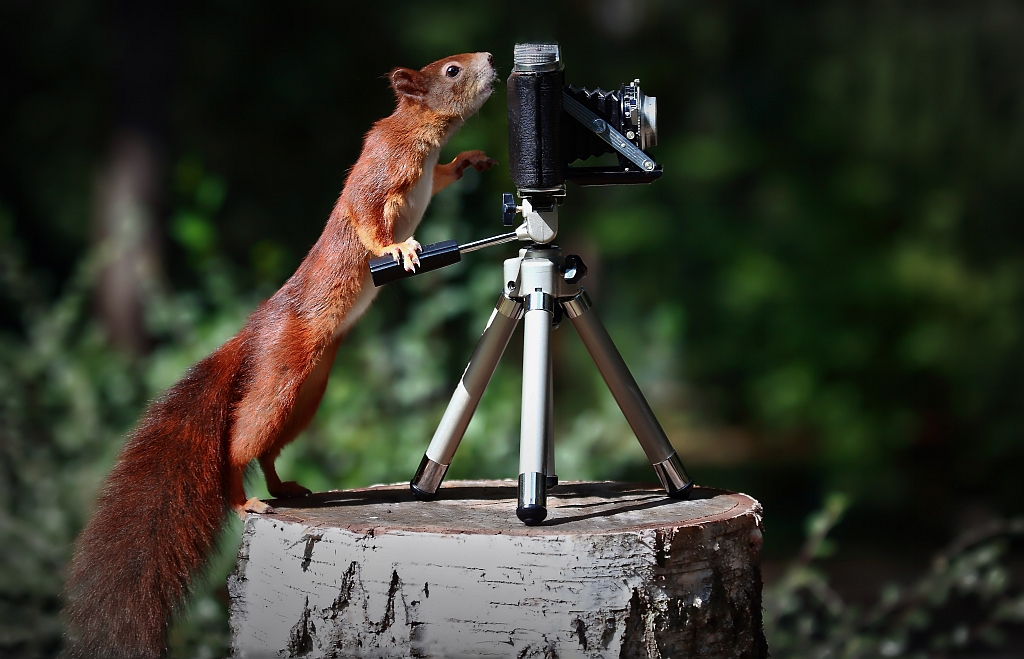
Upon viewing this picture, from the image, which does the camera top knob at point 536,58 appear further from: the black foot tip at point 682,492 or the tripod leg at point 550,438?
the black foot tip at point 682,492

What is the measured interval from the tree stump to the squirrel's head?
70 cm

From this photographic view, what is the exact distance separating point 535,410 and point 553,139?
0.45m

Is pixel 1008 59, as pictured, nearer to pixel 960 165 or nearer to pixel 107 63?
pixel 960 165

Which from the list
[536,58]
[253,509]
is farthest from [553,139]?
[253,509]

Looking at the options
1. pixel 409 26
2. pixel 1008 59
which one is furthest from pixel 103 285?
pixel 1008 59

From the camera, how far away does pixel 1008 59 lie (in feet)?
15.9

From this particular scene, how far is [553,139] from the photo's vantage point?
1.73 m

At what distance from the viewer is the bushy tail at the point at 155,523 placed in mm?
1619

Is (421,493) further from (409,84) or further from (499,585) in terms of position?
(409,84)

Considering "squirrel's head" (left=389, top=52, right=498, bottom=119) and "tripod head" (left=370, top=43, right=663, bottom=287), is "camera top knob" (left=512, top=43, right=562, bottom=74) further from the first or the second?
"squirrel's head" (left=389, top=52, right=498, bottom=119)

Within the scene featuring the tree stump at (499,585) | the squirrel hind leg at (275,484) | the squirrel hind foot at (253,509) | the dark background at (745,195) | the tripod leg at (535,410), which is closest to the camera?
the tree stump at (499,585)

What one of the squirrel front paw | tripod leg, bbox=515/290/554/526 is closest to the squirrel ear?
the squirrel front paw

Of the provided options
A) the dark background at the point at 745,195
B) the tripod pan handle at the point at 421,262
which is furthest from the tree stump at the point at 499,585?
the dark background at the point at 745,195

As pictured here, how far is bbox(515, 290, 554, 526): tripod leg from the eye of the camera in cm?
163
